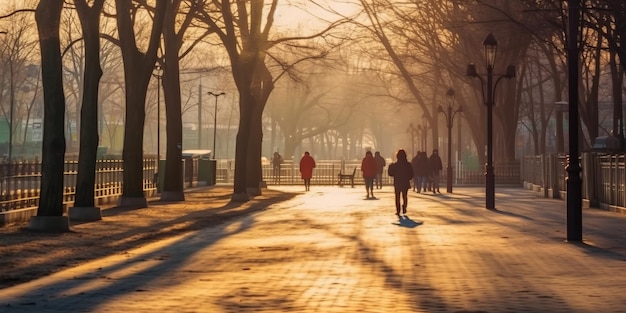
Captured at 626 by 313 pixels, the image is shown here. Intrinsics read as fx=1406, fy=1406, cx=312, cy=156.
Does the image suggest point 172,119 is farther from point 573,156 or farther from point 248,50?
point 573,156

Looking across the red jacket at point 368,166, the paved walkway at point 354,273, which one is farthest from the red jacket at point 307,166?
the paved walkway at point 354,273

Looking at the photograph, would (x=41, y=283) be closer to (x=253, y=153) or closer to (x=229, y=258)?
(x=229, y=258)

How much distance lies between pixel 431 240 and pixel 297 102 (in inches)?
4342

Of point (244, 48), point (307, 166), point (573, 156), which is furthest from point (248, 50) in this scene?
point (573, 156)

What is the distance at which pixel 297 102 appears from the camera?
5271 inches

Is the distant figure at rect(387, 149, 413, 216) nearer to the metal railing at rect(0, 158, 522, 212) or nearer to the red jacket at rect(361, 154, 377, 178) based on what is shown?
the metal railing at rect(0, 158, 522, 212)

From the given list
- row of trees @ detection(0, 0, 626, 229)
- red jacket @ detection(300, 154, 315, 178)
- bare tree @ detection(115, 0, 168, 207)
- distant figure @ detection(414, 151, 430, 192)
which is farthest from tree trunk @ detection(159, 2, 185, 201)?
red jacket @ detection(300, 154, 315, 178)

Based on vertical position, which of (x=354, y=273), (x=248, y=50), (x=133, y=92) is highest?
(x=248, y=50)

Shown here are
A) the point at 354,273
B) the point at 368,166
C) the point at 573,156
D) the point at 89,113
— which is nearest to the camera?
the point at 354,273

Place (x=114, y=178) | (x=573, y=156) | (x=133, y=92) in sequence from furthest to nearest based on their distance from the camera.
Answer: (x=114, y=178)
(x=133, y=92)
(x=573, y=156)

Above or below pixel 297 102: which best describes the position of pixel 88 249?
below

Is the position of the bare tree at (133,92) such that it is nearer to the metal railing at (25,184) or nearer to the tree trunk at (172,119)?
the metal railing at (25,184)

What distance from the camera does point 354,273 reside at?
1689 centimetres

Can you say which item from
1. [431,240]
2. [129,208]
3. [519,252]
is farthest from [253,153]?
[519,252]
